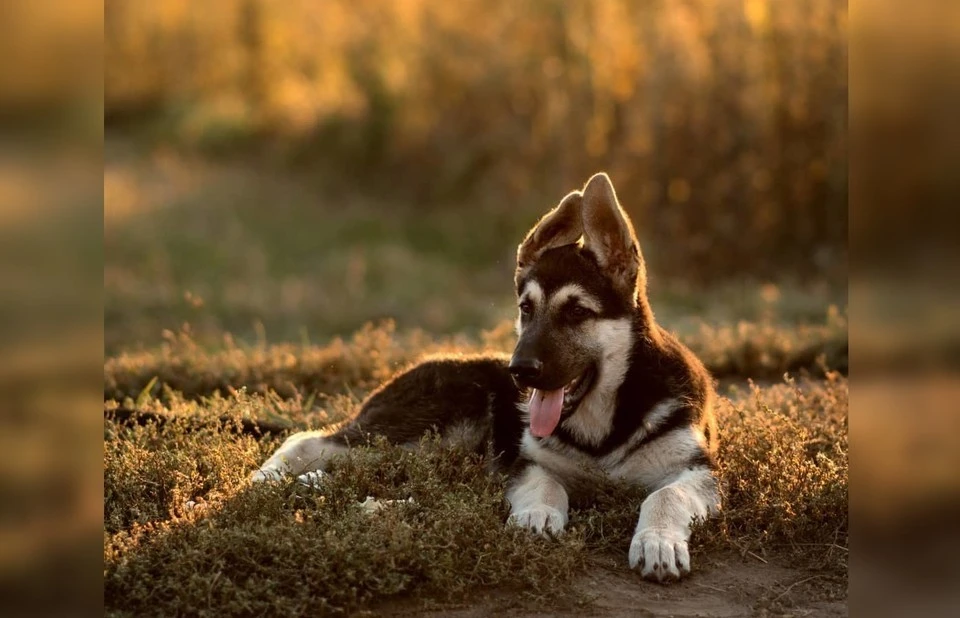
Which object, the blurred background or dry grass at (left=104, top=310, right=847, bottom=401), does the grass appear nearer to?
dry grass at (left=104, top=310, right=847, bottom=401)

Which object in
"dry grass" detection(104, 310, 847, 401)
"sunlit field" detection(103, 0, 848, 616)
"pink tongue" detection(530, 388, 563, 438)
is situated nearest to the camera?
"sunlit field" detection(103, 0, 848, 616)

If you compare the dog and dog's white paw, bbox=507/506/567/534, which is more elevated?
the dog

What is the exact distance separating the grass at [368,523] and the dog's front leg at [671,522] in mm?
132

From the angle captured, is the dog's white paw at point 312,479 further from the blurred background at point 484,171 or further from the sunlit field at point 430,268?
the blurred background at point 484,171

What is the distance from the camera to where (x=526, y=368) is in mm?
5125

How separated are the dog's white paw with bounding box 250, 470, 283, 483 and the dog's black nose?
1272 millimetres

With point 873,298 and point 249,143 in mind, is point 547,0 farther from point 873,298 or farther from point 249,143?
point 873,298

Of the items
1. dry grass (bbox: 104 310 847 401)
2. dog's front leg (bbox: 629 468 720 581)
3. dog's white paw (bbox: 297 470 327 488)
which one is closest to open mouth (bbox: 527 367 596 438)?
dog's front leg (bbox: 629 468 720 581)

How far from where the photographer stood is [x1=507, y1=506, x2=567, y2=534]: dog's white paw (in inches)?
193

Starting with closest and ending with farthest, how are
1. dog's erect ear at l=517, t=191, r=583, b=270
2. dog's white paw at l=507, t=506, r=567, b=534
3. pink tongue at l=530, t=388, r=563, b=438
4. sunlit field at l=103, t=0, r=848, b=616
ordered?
sunlit field at l=103, t=0, r=848, b=616 < dog's white paw at l=507, t=506, r=567, b=534 < pink tongue at l=530, t=388, r=563, b=438 < dog's erect ear at l=517, t=191, r=583, b=270

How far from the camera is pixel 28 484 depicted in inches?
117

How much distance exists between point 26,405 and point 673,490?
3031 mm

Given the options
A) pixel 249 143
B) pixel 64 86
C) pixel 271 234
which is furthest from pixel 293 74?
pixel 64 86

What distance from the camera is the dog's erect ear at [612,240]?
5402 millimetres
